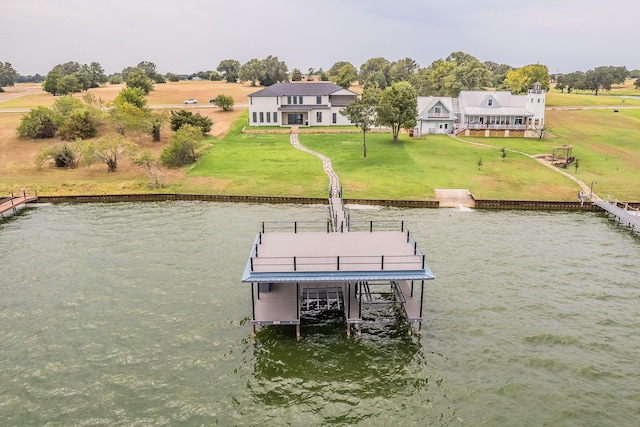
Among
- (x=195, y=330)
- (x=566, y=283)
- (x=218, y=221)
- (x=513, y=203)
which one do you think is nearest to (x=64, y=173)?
(x=218, y=221)

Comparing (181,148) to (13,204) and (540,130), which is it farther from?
(540,130)

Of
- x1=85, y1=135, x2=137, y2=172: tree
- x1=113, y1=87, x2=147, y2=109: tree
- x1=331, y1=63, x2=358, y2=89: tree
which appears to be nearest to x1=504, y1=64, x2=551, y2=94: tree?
x1=331, y1=63, x2=358, y2=89: tree

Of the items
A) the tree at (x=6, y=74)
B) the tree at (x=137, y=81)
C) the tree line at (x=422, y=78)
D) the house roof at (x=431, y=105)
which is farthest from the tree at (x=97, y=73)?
the house roof at (x=431, y=105)

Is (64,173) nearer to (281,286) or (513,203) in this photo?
(281,286)

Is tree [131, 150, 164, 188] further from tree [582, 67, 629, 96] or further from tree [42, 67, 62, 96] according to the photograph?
tree [582, 67, 629, 96]

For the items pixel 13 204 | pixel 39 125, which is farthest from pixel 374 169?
pixel 39 125

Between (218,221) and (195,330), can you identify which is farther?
(218,221)

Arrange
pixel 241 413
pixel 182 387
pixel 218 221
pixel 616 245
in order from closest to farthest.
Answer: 1. pixel 241 413
2. pixel 182 387
3. pixel 616 245
4. pixel 218 221

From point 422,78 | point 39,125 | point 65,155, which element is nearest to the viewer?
point 65,155
